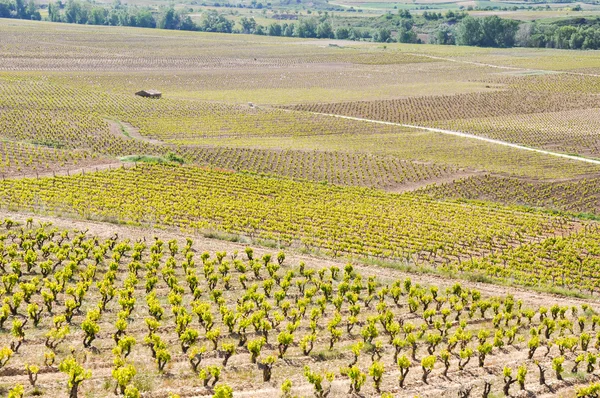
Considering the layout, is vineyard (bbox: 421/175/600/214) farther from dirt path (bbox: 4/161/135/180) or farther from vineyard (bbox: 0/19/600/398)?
dirt path (bbox: 4/161/135/180)

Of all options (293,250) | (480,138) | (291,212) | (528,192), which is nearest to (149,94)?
(480,138)

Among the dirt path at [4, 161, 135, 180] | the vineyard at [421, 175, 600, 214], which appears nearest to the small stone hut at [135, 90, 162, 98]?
the dirt path at [4, 161, 135, 180]

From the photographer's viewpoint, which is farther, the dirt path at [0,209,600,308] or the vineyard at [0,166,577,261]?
the vineyard at [0,166,577,261]

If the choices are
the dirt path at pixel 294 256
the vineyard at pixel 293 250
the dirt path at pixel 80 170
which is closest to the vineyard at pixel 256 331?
the vineyard at pixel 293 250

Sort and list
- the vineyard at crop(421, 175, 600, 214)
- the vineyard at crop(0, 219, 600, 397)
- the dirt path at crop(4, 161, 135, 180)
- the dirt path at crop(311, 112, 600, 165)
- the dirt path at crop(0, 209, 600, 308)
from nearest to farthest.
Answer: the vineyard at crop(0, 219, 600, 397) → the dirt path at crop(0, 209, 600, 308) → the dirt path at crop(4, 161, 135, 180) → the vineyard at crop(421, 175, 600, 214) → the dirt path at crop(311, 112, 600, 165)

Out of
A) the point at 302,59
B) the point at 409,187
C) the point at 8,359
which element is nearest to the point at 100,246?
the point at 8,359

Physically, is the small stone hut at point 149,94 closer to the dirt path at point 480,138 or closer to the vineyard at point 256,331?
the dirt path at point 480,138

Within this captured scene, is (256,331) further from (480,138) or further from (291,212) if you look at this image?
(480,138)
